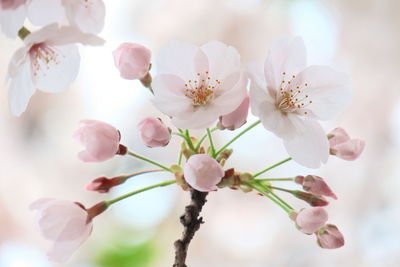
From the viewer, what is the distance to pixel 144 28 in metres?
1.73

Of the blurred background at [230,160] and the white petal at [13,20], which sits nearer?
the white petal at [13,20]

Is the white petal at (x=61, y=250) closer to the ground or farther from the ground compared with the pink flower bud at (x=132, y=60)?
closer to the ground

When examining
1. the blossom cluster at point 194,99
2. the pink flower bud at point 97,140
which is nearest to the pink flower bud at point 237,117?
the blossom cluster at point 194,99

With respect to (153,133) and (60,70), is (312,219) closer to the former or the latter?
(153,133)

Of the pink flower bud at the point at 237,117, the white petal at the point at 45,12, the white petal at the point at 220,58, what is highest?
the white petal at the point at 220,58

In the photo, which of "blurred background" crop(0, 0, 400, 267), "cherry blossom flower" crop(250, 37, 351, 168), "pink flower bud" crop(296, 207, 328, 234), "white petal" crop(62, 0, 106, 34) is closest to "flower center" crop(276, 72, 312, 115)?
"cherry blossom flower" crop(250, 37, 351, 168)

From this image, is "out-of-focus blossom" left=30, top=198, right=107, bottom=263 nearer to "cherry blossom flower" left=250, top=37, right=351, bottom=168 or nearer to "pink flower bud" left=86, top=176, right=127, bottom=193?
"pink flower bud" left=86, top=176, right=127, bottom=193

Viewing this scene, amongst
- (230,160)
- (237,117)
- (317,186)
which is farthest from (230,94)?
(230,160)

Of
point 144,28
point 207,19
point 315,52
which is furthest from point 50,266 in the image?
point 315,52

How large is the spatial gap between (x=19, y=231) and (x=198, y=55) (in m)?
1.34

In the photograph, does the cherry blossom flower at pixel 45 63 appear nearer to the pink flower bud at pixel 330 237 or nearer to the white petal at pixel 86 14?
the white petal at pixel 86 14

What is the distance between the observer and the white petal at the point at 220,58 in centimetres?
58

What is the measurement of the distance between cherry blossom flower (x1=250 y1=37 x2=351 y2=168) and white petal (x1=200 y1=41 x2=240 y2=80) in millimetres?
23

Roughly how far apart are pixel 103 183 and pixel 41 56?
5.7 inches
